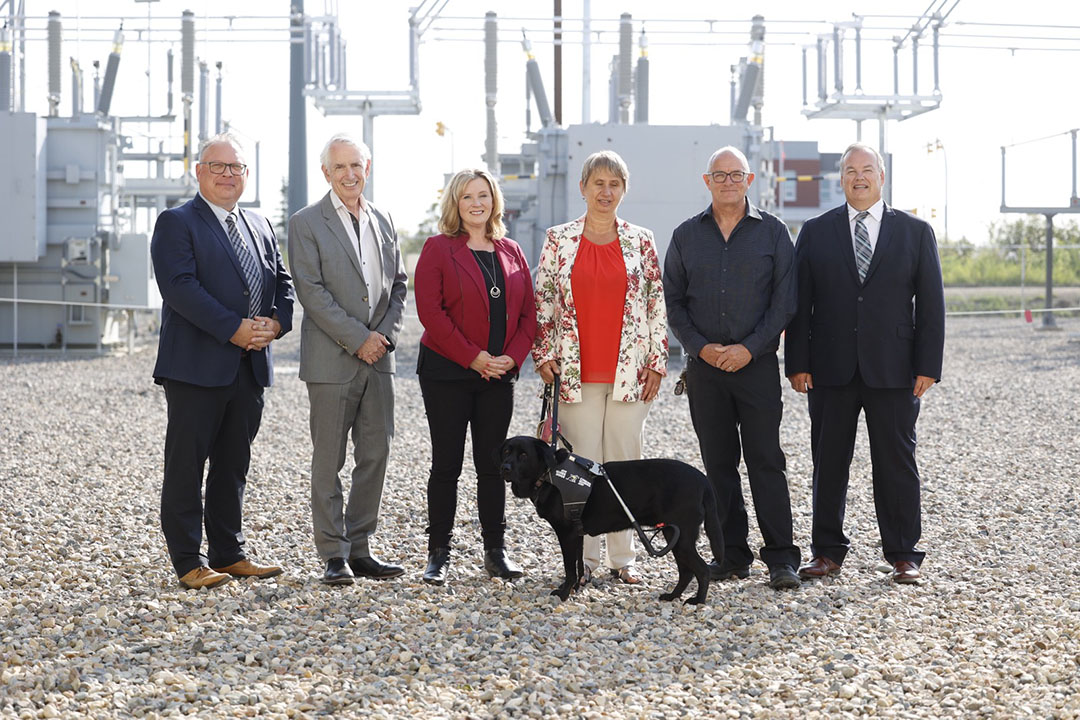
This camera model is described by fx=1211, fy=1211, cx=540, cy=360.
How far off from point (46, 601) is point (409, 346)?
17.0 m

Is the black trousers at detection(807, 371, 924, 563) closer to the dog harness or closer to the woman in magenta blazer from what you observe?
the dog harness

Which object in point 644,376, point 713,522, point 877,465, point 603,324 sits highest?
point 603,324

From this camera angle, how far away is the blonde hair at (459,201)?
5.20 metres

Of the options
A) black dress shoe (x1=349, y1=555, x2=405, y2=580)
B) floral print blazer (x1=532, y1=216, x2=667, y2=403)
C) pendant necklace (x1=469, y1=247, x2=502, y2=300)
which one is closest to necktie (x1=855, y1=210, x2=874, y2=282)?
floral print blazer (x1=532, y1=216, x2=667, y2=403)

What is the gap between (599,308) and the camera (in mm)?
5211

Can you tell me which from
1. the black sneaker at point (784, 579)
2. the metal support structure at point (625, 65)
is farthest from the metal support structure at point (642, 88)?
the black sneaker at point (784, 579)

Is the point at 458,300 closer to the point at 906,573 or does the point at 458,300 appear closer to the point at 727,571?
the point at 727,571

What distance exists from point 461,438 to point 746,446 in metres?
1.26

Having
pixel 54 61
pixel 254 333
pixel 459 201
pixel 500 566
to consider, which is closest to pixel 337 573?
pixel 500 566

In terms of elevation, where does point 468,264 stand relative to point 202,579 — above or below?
above

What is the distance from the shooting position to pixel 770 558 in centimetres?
529

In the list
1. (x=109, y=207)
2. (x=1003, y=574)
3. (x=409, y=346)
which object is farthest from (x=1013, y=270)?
(x=1003, y=574)

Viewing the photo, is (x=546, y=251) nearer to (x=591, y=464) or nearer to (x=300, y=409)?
(x=591, y=464)

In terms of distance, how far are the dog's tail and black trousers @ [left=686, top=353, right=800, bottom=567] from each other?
27cm
